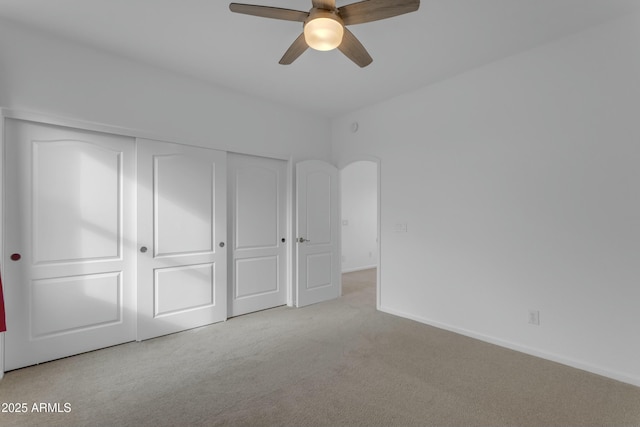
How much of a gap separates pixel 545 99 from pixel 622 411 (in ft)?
8.09

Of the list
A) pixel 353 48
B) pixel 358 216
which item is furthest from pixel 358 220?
pixel 353 48

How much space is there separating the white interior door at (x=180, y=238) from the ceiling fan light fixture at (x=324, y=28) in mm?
2150

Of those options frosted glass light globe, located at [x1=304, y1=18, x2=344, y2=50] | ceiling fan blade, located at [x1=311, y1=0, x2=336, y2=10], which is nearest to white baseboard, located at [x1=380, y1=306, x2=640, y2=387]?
frosted glass light globe, located at [x1=304, y1=18, x2=344, y2=50]

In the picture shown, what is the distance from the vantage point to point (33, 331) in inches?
102

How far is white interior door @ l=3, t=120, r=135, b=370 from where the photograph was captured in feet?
8.33

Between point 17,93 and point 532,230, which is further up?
point 17,93

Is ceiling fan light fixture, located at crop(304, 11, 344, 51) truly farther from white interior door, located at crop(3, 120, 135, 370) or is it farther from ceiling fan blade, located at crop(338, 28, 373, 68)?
white interior door, located at crop(3, 120, 135, 370)

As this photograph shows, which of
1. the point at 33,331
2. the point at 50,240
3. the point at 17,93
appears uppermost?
the point at 17,93

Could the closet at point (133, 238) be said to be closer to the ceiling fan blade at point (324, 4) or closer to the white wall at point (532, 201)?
the white wall at point (532, 201)

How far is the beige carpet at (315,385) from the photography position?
76.9 inches

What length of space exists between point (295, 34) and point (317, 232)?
2.60 m

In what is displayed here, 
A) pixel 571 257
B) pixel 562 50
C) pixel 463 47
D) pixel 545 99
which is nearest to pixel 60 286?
pixel 463 47

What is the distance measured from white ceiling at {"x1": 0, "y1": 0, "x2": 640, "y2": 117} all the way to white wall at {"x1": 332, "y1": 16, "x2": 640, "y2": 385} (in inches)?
11.5

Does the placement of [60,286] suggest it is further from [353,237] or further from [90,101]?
[353,237]
